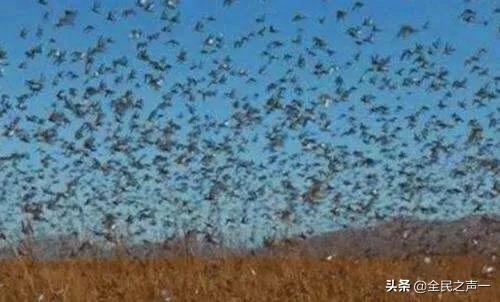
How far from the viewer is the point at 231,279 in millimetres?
11414

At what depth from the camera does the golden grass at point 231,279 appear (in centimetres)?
1065

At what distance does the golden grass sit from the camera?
10.6 m

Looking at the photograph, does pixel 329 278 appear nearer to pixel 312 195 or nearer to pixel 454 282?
pixel 454 282

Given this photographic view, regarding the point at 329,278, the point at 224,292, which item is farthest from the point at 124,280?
the point at 329,278

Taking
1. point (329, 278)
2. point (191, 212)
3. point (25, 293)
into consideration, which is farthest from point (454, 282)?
point (191, 212)

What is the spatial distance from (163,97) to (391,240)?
4929 millimetres

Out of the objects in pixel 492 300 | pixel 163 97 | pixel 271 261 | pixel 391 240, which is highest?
pixel 163 97

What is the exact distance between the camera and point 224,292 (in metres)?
10.7

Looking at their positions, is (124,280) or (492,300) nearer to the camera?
(492,300)

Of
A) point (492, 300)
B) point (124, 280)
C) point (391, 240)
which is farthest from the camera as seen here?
point (391, 240)

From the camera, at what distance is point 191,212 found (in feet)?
56.0

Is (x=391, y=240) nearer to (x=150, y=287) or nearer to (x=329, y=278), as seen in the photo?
(x=329, y=278)

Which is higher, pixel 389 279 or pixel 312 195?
pixel 312 195

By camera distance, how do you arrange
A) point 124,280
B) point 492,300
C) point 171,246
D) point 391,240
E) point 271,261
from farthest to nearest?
point 391,240
point 171,246
point 271,261
point 124,280
point 492,300
